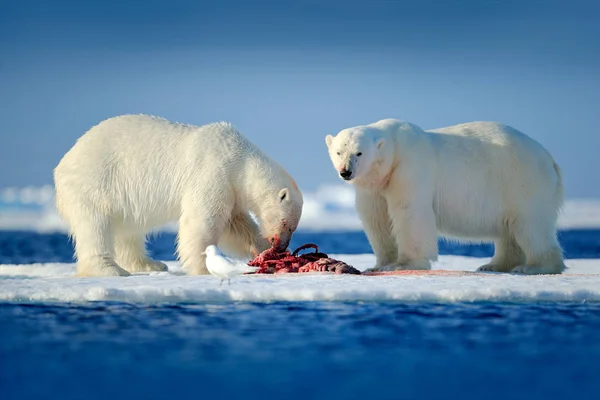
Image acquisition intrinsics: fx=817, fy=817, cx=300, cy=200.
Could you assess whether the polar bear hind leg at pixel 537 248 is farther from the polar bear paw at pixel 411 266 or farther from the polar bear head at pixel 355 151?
the polar bear head at pixel 355 151

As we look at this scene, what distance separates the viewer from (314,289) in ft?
20.7

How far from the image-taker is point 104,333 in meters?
5.30

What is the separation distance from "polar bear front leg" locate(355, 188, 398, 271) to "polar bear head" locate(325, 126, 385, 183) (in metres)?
0.55

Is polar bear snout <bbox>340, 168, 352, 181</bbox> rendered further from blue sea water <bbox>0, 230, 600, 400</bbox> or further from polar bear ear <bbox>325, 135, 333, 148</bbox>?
blue sea water <bbox>0, 230, 600, 400</bbox>

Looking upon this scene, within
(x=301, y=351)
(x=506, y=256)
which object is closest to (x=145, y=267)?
(x=506, y=256)

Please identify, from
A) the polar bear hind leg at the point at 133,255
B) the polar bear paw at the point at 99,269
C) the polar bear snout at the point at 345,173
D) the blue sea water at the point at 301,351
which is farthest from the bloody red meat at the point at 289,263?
the blue sea water at the point at 301,351

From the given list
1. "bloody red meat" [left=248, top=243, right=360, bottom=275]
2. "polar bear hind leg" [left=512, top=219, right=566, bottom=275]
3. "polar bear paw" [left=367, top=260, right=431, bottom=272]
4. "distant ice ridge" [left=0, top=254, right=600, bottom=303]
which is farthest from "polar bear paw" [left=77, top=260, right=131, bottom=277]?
"polar bear hind leg" [left=512, top=219, right=566, bottom=275]

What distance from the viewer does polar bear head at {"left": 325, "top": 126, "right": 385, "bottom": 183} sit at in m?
7.82

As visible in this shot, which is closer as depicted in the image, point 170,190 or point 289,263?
point 289,263

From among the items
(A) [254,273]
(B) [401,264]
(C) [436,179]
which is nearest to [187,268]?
(A) [254,273]

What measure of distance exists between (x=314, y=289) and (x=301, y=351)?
145 cm

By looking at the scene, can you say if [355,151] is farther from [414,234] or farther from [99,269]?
[99,269]

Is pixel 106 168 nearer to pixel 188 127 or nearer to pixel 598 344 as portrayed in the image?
pixel 188 127

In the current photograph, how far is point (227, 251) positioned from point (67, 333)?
3476mm
